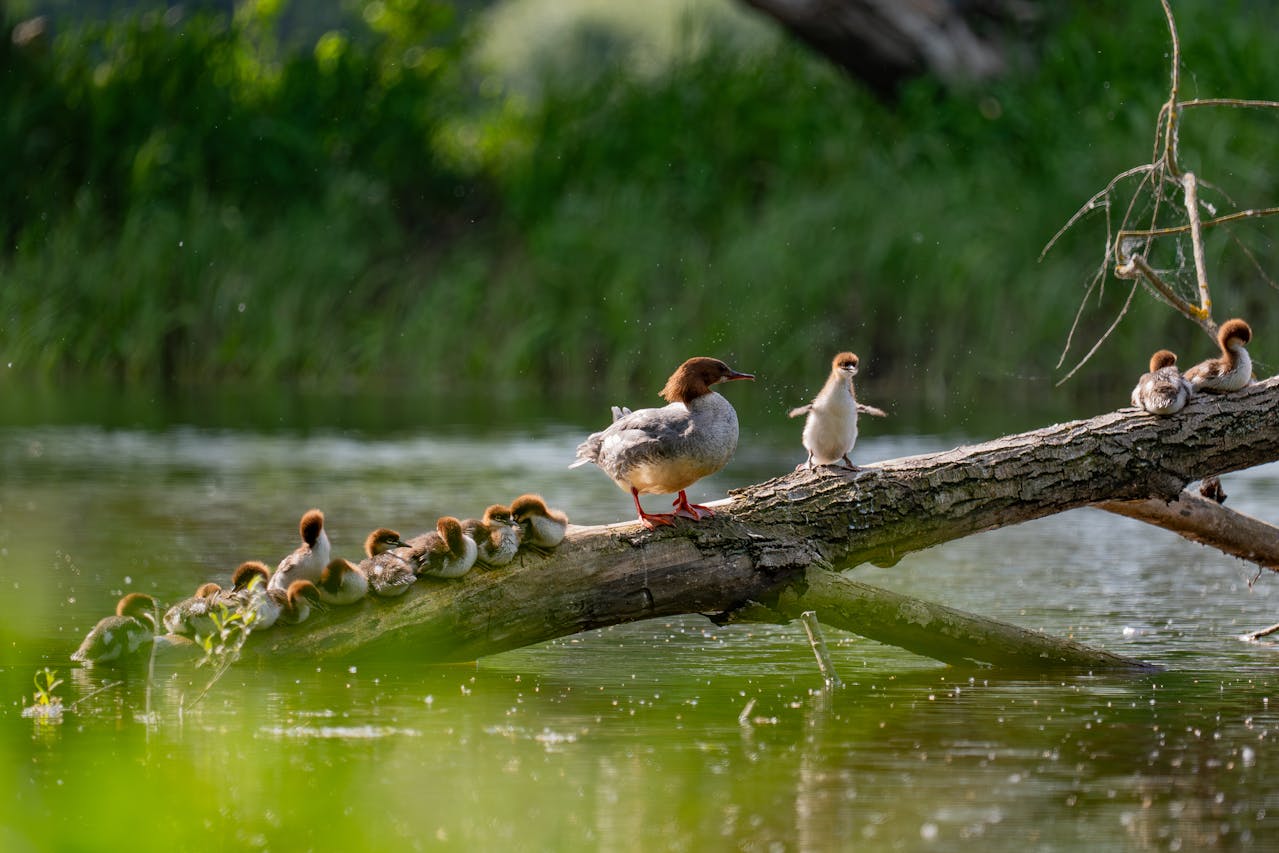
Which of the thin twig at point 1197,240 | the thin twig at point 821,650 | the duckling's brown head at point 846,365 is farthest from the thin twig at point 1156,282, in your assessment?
the thin twig at point 821,650

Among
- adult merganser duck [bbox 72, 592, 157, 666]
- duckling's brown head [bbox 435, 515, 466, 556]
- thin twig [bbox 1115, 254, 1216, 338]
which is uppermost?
thin twig [bbox 1115, 254, 1216, 338]

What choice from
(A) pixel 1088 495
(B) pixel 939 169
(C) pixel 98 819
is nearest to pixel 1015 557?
Answer: (A) pixel 1088 495

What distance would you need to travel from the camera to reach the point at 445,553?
22.8ft

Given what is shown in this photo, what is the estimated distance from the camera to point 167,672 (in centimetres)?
718

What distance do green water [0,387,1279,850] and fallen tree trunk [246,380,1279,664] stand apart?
0.21 metres

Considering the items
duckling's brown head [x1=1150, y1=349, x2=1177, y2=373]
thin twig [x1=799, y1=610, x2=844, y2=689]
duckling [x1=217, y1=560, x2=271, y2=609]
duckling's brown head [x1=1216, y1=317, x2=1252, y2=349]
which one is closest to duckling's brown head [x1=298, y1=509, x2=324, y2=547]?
duckling [x1=217, y1=560, x2=271, y2=609]

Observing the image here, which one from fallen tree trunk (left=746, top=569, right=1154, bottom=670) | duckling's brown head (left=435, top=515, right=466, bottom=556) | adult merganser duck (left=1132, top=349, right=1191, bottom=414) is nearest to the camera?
duckling's brown head (left=435, top=515, right=466, bottom=556)

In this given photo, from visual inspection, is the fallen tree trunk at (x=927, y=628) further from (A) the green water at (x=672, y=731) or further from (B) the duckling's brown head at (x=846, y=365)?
(B) the duckling's brown head at (x=846, y=365)

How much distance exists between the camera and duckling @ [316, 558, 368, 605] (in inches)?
270

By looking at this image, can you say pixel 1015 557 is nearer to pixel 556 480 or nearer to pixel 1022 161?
pixel 556 480

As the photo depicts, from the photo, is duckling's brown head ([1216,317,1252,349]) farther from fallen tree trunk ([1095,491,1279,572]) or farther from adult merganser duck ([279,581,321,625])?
adult merganser duck ([279,581,321,625])

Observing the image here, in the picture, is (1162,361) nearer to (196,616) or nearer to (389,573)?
(389,573)

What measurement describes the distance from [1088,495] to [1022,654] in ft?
2.22

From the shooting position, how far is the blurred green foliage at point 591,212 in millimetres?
18703
